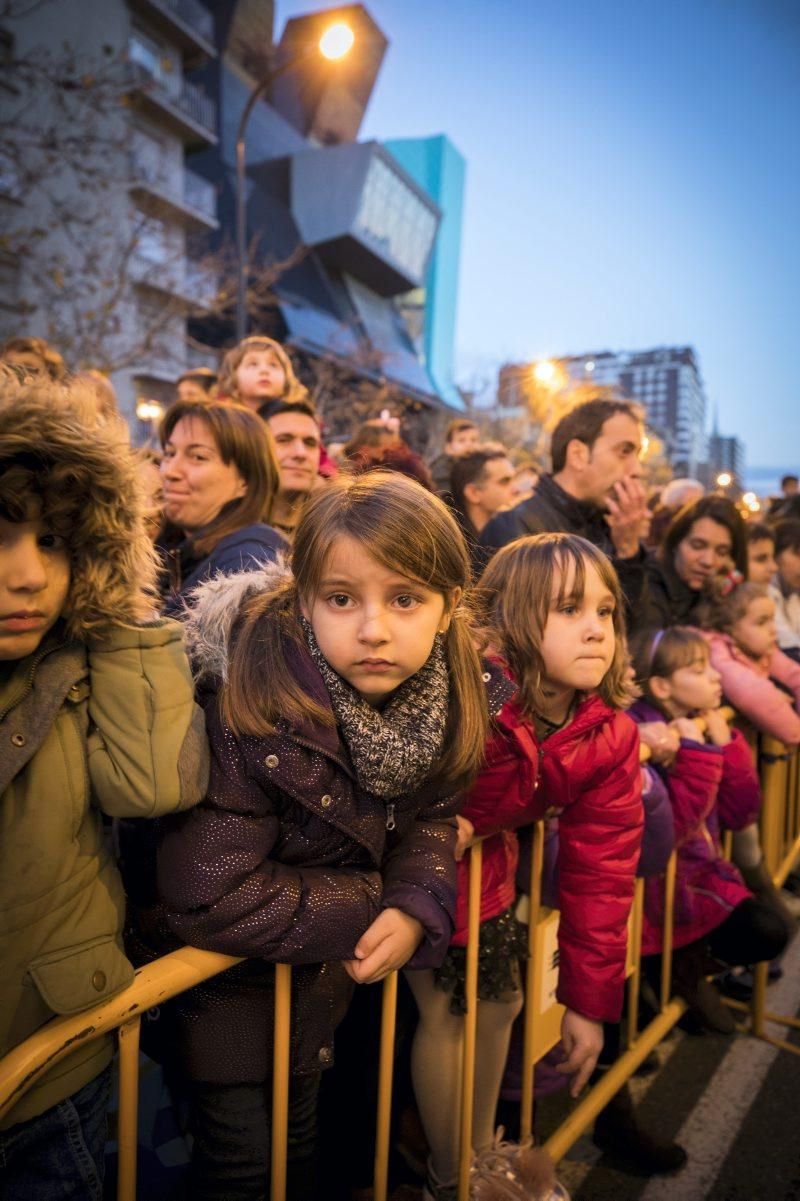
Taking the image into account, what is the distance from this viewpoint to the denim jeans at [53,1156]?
1.40 metres

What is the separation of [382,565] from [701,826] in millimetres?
1981

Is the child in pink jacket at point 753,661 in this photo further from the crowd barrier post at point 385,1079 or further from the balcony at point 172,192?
the balcony at point 172,192

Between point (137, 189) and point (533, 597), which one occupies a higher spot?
point (137, 189)

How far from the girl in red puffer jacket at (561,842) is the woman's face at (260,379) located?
2661 millimetres

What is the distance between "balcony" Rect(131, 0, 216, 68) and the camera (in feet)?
75.6

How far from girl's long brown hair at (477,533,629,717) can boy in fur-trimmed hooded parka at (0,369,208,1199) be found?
965 millimetres

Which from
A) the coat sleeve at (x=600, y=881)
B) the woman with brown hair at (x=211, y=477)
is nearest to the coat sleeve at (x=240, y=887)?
the coat sleeve at (x=600, y=881)

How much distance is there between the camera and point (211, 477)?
8.96 ft

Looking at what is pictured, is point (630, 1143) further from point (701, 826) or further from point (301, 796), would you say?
point (301, 796)

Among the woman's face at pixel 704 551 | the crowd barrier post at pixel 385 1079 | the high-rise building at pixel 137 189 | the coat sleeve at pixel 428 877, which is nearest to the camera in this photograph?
the coat sleeve at pixel 428 877

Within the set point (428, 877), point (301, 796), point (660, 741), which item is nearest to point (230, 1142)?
point (428, 877)

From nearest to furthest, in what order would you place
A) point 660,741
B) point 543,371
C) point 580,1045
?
point 580,1045, point 660,741, point 543,371

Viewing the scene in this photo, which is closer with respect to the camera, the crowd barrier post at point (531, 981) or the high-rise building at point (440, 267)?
the crowd barrier post at point (531, 981)

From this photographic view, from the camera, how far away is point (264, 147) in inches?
1330
